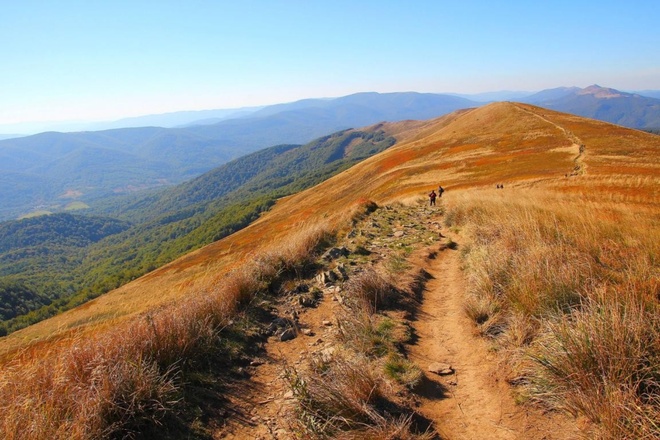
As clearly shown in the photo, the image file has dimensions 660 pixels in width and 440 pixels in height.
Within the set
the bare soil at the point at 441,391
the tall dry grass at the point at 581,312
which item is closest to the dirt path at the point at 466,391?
the bare soil at the point at 441,391

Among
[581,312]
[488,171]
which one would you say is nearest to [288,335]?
[581,312]

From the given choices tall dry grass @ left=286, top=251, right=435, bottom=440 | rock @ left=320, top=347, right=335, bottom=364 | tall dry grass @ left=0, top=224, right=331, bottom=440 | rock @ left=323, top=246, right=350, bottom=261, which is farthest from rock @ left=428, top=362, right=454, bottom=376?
rock @ left=323, top=246, right=350, bottom=261

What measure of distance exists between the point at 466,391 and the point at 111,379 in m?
4.40

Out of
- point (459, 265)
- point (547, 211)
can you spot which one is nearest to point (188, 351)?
point (459, 265)

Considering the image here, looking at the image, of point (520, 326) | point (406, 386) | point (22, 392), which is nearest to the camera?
point (22, 392)

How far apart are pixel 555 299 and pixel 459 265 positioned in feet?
14.5

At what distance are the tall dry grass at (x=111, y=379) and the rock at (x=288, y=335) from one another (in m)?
1.05

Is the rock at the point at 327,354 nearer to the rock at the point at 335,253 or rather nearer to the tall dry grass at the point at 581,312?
the tall dry grass at the point at 581,312

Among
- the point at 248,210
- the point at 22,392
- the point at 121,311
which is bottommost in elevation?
the point at 248,210

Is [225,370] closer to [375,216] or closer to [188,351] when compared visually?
[188,351]

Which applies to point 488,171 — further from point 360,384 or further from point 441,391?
point 360,384

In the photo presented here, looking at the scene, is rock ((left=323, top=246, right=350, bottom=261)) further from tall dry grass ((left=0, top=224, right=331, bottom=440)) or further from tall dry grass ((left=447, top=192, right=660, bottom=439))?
tall dry grass ((left=0, top=224, right=331, bottom=440))

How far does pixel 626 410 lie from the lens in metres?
3.17

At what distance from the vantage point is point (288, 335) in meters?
6.48
